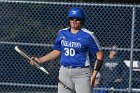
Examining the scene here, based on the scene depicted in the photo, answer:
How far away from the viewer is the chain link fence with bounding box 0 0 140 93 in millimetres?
11461

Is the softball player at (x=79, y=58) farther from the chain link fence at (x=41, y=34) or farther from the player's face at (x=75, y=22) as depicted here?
the chain link fence at (x=41, y=34)

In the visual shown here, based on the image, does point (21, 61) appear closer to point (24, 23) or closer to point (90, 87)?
point (24, 23)

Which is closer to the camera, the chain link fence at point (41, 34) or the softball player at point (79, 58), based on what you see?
the softball player at point (79, 58)

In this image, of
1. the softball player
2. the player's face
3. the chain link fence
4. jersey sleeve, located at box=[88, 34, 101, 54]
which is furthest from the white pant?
the chain link fence

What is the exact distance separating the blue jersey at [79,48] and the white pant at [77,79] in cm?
8

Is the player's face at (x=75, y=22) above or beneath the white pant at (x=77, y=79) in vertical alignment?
above

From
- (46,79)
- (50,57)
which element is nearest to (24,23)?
(46,79)

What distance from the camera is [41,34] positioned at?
11.7 metres

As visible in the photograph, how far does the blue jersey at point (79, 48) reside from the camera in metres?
8.18

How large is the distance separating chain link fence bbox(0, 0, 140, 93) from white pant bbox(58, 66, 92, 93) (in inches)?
121

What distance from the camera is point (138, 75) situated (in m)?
11.4

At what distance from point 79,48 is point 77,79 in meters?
0.42

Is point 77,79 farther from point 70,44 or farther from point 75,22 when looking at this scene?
point 75,22

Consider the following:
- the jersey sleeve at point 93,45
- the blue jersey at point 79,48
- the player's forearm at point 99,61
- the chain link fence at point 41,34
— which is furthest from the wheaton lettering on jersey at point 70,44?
the chain link fence at point 41,34
